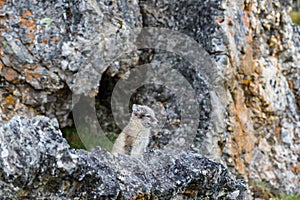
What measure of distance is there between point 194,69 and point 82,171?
5.11 meters

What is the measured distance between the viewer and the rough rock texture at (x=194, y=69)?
8.93 metres

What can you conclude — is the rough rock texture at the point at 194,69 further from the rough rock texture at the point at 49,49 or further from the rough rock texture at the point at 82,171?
the rough rock texture at the point at 82,171

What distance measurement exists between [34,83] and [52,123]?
3479mm

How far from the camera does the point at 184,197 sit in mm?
6652

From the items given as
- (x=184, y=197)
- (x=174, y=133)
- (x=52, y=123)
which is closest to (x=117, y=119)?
(x=174, y=133)

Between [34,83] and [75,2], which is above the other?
[75,2]

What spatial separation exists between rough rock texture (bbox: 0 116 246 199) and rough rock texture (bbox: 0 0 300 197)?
2.98 m

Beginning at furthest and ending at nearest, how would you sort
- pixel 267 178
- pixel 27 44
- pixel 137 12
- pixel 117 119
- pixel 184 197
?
pixel 267 178 → pixel 117 119 → pixel 137 12 → pixel 27 44 → pixel 184 197

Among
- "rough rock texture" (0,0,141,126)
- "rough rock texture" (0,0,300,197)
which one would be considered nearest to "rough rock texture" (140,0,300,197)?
"rough rock texture" (0,0,300,197)

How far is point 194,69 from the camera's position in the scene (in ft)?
33.6

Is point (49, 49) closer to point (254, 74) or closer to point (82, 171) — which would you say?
point (82, 171)

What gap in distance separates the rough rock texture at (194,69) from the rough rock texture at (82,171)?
9.76 feet

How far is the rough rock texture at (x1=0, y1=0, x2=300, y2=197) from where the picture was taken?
8.93 metres

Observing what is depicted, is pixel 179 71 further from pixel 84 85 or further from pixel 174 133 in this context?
pixel 84 85
